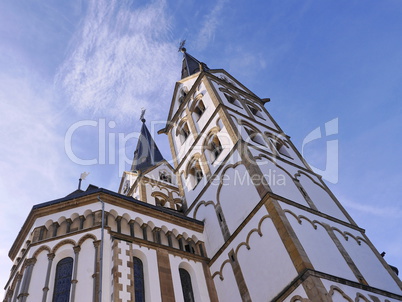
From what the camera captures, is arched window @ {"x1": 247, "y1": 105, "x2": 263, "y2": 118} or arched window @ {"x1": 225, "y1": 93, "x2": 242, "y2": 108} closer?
arched window @ {"x1": 225, "y1": 93, "x2": 242, "y2": 108}

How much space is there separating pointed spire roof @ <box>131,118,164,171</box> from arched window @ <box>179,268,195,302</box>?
15.2 m

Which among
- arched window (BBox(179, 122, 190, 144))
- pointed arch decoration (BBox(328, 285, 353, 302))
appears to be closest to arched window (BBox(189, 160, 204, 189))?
arched window (BBox(179, 122, 190, 144))

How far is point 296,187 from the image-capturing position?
15.0 metres

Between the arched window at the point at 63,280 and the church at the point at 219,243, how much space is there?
0.10ft

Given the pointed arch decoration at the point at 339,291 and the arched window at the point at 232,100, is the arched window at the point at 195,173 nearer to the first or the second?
the arched window at the point at 232,100

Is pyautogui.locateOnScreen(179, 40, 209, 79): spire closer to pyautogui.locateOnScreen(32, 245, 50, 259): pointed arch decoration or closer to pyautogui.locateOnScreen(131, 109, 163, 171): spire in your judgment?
pyautogui.locateOnScreen(131, 109, 163, 171): spire

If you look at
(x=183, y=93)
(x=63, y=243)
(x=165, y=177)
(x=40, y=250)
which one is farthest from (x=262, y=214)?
(x=165, y=177)

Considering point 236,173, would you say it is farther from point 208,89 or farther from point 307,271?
point 208,89

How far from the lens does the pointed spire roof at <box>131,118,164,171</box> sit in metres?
29.8

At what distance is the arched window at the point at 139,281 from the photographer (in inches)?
451

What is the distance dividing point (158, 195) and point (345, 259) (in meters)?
15.1

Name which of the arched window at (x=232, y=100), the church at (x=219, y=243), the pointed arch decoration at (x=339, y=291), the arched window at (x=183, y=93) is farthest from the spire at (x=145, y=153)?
the pointed arch decoration at (x=339, y=291)

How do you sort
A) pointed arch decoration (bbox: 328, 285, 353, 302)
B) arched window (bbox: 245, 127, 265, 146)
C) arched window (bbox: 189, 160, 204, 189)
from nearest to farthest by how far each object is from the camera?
1. pointed arch decoration (bbox: 328, 285, 353, 302)
2. arched window (bbox: 245, 127, 265, 146)
3. arched window (bbox: 189, 160, 204, 189)

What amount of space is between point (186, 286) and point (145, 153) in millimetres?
20331
